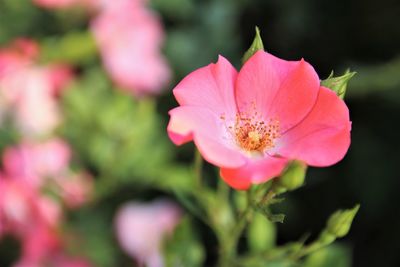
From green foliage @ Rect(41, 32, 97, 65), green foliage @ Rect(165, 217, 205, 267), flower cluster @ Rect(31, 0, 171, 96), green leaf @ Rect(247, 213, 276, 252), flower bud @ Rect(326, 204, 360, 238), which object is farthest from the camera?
flower cluster @ Rect(31, 0, 171, 96)

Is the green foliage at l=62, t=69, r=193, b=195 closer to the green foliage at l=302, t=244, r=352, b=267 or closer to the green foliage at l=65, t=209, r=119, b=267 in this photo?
the green foliage at l=65, t=209, r=119, b=267

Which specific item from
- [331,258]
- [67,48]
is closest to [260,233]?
[331,258]

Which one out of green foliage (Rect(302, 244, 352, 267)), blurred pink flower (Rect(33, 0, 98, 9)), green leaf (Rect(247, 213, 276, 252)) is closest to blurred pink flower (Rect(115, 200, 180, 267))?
green leaf (Rect(247, 213, 276, 252))

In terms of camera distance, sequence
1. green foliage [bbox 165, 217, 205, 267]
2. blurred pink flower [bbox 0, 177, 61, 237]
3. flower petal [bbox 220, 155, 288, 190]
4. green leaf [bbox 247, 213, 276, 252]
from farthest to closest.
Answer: blurred pink flower [bbox 0, 177, 61, 237]
green leaf [bbox 247, 213, 276, 252]
green foliage [bbox 165, 217, 205, 267]
flower petal [bbox 220, 155, 288, 190]

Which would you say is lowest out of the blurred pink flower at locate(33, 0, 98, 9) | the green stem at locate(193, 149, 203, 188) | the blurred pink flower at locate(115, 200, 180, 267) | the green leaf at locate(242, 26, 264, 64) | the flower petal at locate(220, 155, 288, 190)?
the blurred pink flower at locate(115, 200, 180, 267)

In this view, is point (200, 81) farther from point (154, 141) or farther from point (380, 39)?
point (380, 39)

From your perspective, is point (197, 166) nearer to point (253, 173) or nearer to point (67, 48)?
point (253, 173)

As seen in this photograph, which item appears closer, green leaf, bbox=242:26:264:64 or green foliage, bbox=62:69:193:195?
green leaf, bbox=242:26:264:64
